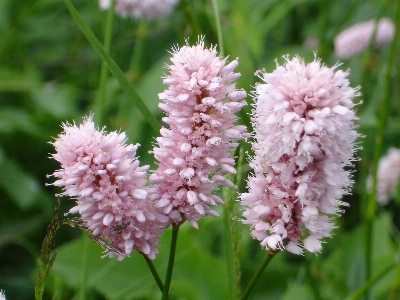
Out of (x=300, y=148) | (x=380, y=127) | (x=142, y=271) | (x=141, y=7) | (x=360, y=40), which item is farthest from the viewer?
(x=360, y=40)

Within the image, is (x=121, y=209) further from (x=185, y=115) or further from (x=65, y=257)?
(x=65, y=257)

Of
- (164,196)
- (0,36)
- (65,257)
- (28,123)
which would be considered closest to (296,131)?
(164,196)

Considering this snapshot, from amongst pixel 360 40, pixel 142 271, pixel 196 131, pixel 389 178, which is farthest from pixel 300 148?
pixel 360 40

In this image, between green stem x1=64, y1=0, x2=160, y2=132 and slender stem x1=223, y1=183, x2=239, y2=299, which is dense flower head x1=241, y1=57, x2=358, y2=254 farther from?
green stem x1=64, y1=0, x2=160, y2=132

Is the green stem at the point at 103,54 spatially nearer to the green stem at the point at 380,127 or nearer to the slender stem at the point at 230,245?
the slender stem at the point at 230,245

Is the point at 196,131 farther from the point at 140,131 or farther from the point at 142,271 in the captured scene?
the point at 140,131

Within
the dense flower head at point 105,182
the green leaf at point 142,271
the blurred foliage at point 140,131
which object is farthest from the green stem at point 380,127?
the dense flower head at point 105,182

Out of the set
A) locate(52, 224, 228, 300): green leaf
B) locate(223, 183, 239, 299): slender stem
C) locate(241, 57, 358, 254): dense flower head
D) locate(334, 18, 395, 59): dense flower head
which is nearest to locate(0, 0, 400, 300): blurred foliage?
locate(52, 224, 228, 300): green leaf
